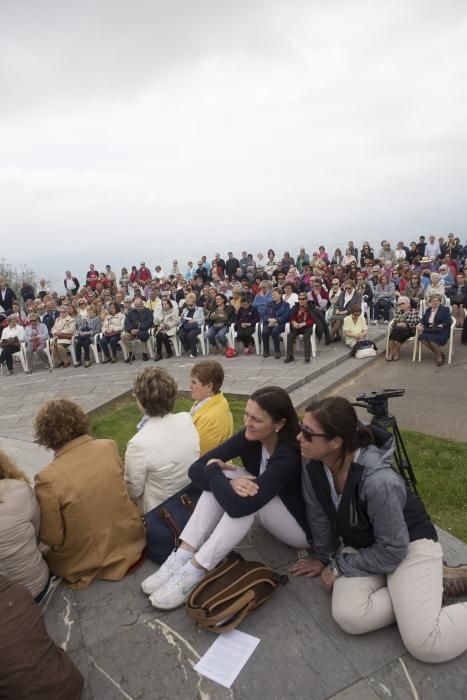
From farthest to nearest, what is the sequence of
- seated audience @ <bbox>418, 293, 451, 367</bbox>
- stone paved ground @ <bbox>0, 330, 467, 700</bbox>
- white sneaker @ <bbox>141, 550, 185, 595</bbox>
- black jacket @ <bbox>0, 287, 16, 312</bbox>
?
1. black jacket @ <bbox>0, 287, 16, 312</bbox>
2. seated audience @ <bbox>418, 293, 451, 367</bbox>
3. white sneaker @ <bbox>141, 550, 185, 595</bbox>
4. stone paved ground @ <bbox>0, 330, 467, 700</bbox>

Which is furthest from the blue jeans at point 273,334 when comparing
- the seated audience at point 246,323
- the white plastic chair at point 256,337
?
the seated audience at point 246,323

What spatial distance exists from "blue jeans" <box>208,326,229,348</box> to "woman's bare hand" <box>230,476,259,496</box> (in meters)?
6.44

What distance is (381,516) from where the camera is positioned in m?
2.08

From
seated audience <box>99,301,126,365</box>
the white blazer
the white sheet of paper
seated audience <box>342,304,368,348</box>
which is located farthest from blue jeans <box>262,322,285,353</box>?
the white sheet of paper

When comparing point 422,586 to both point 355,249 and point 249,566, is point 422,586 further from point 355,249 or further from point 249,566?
point 355,249

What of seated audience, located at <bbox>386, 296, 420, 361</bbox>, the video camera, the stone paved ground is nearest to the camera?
the stone paved ground

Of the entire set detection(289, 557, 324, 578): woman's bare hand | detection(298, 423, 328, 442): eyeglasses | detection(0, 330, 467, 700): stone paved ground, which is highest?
detection(298, 423, 328, 442): eyeglasses

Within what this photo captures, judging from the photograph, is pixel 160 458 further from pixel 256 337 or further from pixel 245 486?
pixel 256 337

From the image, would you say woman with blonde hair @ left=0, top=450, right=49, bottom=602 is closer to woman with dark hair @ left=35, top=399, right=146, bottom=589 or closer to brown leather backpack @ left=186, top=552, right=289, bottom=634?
woman with dark hair @ left=35, top=399, right=146, bottom=589

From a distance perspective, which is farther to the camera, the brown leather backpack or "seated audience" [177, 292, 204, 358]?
"seated audience" [177, 292, 204, 358]

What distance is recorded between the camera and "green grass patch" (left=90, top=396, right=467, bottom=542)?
319 cm

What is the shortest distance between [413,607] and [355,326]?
20.1ft

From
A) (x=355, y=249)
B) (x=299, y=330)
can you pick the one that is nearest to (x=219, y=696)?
(x=299, y=330)

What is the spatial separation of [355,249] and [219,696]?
14.6 metres
